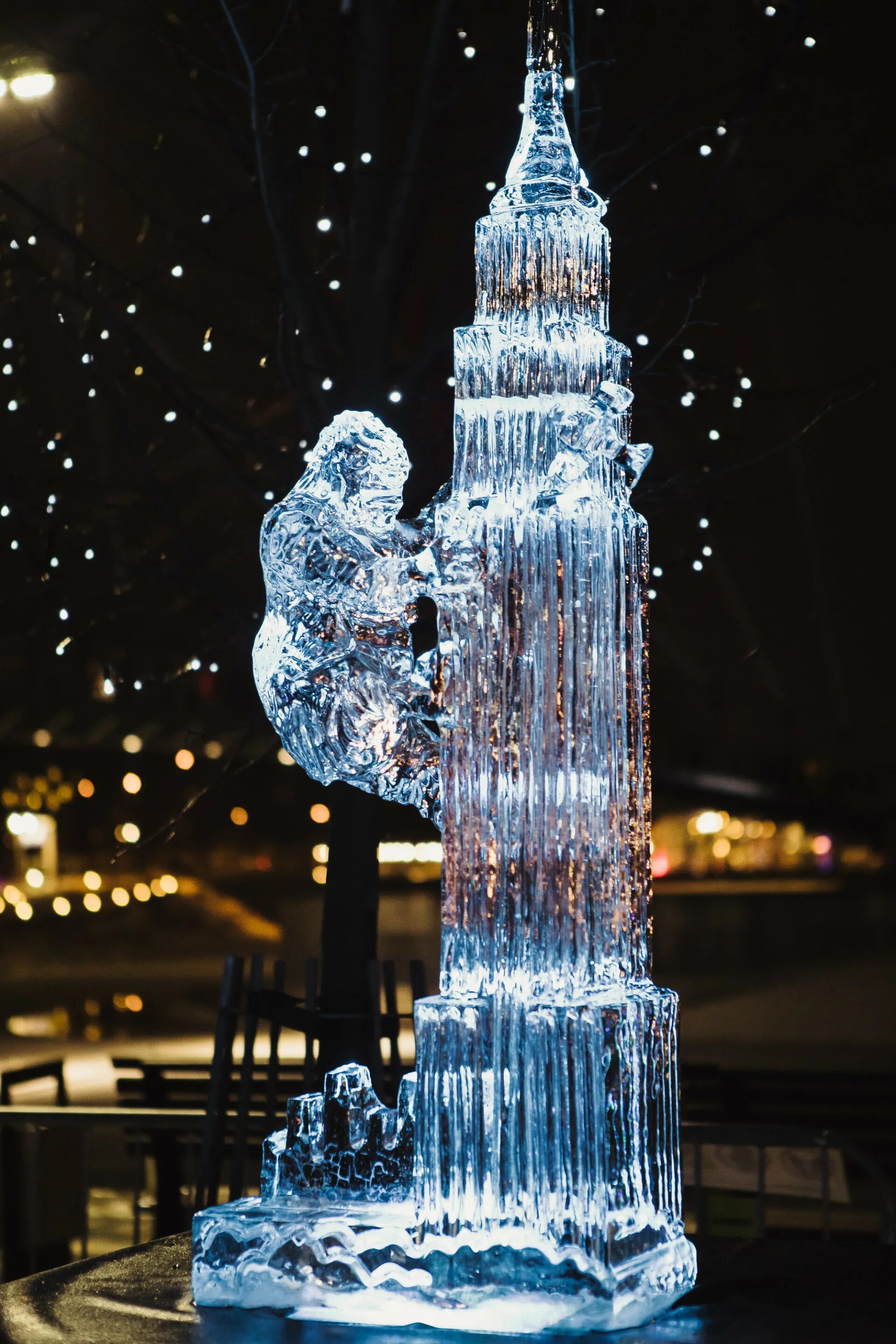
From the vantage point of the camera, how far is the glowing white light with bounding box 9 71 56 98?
21.0 feet

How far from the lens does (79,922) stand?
88.1 ft

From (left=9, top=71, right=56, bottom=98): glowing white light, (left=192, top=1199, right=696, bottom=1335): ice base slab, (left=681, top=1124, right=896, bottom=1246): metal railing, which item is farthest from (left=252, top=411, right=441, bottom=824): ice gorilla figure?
(left=9, top=71, right=56, bottom=98): glowing white light

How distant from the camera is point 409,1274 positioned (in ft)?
10.7

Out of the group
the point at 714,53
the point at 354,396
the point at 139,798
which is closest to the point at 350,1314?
the point at 354,396

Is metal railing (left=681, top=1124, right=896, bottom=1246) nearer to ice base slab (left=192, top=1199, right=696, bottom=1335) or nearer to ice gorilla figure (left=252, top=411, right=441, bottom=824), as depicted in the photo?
ice base slab (left=192, top=1199, right=696, bottom=1335)

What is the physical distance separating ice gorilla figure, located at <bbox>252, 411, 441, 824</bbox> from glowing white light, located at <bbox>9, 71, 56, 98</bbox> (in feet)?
11.8

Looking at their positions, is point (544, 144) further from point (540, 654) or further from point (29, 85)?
point (29, 85)

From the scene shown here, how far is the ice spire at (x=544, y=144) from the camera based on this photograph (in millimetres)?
3633

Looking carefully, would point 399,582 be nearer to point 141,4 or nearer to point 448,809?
point 448,809

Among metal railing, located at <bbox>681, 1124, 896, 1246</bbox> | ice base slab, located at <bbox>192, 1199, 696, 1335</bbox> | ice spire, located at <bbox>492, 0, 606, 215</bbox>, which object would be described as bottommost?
metal railing, located at <bbox>681, 1124, 896, 1246</bbox>

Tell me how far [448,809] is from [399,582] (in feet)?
1.73

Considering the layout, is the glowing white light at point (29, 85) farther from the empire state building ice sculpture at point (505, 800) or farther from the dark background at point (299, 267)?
the empire state building ice sculpture at point (505, 800)

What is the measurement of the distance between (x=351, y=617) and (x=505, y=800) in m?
0.56

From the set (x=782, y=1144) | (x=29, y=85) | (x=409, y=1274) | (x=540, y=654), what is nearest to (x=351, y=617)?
(x=540, y=654)
